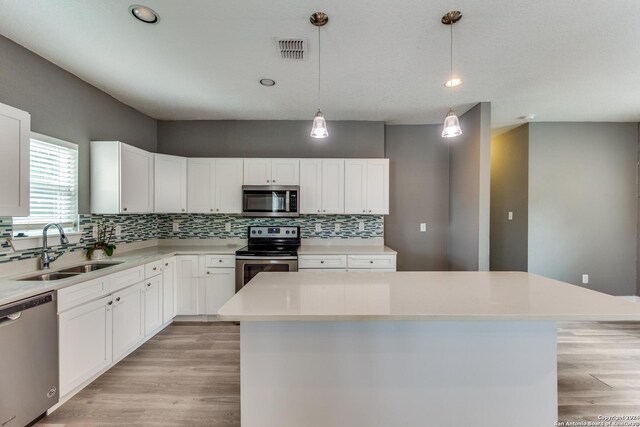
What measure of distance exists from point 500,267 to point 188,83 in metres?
5.24

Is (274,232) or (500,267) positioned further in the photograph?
(500,267)

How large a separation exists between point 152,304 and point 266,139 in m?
2.50

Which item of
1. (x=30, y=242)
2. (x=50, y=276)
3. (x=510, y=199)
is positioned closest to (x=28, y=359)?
(x=50, y=276)

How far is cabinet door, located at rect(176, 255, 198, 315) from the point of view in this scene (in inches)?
138

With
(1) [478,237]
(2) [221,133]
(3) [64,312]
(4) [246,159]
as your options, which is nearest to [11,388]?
(3) [64,312]

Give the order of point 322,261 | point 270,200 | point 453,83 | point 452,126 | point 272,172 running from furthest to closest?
point 272,172, point 270,200, point 322,261, point 453,83, point 452,126

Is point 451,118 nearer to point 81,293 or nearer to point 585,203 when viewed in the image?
point 81,293

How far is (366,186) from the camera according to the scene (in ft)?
12.4

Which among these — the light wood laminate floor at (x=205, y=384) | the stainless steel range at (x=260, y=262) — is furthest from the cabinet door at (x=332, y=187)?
the light wood laminate floor at (x=205, y=384)

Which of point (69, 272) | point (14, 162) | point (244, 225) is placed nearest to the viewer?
point (14, 162)

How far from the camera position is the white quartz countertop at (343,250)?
344cm

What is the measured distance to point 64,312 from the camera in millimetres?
1958

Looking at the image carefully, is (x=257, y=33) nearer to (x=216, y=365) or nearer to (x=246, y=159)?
(x=246, y=159)

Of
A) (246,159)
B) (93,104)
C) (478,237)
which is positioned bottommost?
(478,237)
